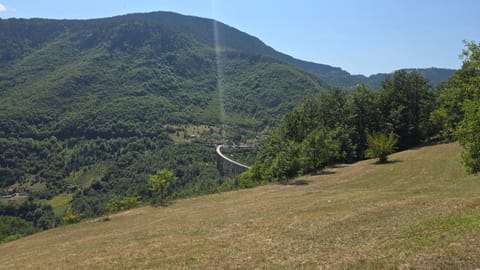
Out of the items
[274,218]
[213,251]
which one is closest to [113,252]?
[213,251]

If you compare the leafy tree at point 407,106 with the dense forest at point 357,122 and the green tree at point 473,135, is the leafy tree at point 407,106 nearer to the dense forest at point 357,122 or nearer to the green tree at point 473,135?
the dense forest at point 357,122

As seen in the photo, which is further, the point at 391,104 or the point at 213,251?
the point at 391,104

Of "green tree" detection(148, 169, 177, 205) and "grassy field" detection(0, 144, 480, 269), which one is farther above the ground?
"grassy field" detection(0, 144, 480, 269)

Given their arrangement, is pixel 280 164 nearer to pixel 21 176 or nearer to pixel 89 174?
pixel 89 174

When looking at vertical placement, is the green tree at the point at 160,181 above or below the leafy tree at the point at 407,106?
below

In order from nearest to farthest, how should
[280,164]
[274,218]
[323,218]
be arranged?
[323,218], [274,218], [280,164]

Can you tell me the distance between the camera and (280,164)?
46219 millimetres

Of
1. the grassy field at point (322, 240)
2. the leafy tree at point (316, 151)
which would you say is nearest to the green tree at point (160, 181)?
the grassy field at point (322, 240)

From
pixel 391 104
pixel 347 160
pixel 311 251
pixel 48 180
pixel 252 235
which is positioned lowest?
pixel 48 180

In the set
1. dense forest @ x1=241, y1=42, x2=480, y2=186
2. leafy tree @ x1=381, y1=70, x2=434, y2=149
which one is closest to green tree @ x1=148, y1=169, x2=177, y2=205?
dense forest @ x1=241, y1=42, x2=480, y2=186

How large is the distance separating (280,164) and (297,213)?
85.5 ft

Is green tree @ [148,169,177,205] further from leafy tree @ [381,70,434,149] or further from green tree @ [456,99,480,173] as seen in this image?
leafy tree @ [381,70,434,149]

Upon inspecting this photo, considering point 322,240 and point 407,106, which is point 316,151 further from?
point 322,240

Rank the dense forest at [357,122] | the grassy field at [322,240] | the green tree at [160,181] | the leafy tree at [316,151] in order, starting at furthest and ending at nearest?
the dense forest at [357,122], the leafy tree at [316,151], the green tree at [160,181], the grassy field at [322,240]
